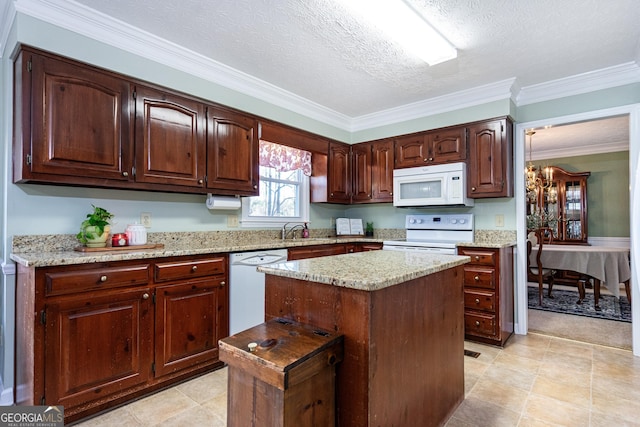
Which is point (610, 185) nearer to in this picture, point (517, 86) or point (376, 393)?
point (517, 86)

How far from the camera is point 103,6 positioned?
82.1 inches

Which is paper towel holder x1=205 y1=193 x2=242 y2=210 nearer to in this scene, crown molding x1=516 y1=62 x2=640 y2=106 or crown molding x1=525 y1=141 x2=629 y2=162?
crown molding x1=516 y1=62 x2=640 y2=106

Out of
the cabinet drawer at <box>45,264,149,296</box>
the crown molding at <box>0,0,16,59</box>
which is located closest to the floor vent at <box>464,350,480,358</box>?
the cabinet drawer at <box>45,264,149,296</box>

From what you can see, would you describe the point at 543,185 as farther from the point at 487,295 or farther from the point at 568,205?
the point at 487,295

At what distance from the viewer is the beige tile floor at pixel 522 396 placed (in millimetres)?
1902

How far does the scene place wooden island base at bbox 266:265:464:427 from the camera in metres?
1.25

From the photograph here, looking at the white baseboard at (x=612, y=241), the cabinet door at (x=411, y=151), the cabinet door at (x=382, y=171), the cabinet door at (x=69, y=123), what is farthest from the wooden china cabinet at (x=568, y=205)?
the cabinet door at (x=69, y=123)

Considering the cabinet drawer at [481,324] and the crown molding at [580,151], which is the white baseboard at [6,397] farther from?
the crown molding at [580,151]

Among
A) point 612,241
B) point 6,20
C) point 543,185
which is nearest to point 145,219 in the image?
point 6,20

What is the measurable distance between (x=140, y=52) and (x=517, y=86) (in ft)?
11.0

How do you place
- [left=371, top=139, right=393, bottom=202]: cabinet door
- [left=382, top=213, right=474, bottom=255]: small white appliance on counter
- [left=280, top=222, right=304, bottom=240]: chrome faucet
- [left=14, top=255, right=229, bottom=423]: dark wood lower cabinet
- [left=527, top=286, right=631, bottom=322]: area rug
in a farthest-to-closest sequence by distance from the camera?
[left=371, top=139, right=393, bottom=202]: cabinet door → [left=527, top=286, right=631, bottom=322]: area rug → [left=280, top=222, right=304, bottom=240]: chrome faucet → [left=382, top=213, right=474, bottom=255]: small white appliance on counter → [left=14, top=255, right=229, bottom=423]: dark wood lower cabinet

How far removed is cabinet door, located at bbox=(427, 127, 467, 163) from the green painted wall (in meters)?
4.43

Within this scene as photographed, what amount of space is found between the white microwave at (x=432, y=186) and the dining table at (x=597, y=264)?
209 centimetres

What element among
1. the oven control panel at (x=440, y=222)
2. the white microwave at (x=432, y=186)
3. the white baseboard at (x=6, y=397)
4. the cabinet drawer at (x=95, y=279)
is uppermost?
the white microwave at (x=432, y=186)
